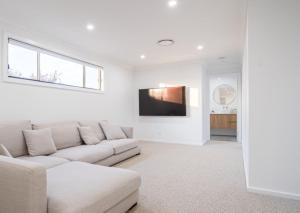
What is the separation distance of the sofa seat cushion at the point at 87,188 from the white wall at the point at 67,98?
1717mm

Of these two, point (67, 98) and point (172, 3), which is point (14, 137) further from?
point (172, 3)

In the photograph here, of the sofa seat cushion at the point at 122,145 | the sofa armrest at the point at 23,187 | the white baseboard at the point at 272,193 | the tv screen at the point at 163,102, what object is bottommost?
the white baseboard at the point at 272,193

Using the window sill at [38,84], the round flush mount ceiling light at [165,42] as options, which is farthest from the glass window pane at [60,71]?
the round flush mount ceiling light at [165,42]

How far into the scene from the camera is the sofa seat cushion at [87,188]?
4.66 ft

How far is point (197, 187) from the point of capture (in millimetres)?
2604

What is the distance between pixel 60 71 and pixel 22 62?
0.78 metres

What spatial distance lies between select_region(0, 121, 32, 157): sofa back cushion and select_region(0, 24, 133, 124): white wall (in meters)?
0.41

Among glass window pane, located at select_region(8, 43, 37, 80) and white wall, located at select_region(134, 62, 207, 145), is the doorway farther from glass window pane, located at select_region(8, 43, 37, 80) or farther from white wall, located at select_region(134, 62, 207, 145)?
glass window pane, located at select_region(8, 43, 37, 80)

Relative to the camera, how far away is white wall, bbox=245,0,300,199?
2240 mm

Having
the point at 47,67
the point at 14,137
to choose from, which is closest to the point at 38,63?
the point at 47,67

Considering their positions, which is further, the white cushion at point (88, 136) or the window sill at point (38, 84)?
the white cushion at point (88, 136)

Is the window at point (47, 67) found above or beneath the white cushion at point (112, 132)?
above

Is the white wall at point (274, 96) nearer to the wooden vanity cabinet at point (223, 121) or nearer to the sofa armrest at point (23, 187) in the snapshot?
the sofa armrest at point (23, 187)

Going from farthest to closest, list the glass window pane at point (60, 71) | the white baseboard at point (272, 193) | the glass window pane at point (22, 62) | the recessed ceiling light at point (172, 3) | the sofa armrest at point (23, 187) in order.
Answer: the glass window pane at point (60, 71) → the glass window pane at point (22, 62) → the recessed ceiling light at point (172, 3) → the white baseboard at point (272, 193) → the sofa armrest at point (23, 187)
